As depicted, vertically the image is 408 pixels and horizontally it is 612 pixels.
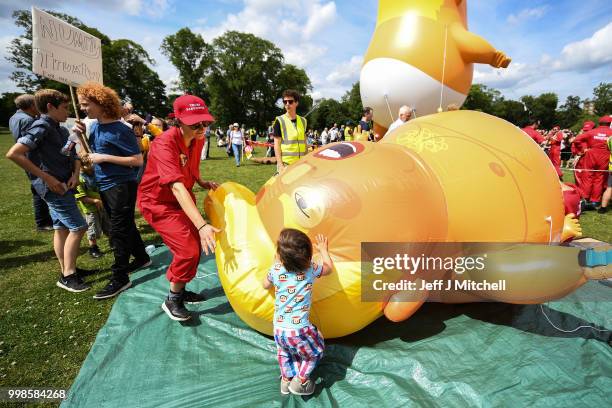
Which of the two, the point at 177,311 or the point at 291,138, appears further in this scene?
the point at 291,138

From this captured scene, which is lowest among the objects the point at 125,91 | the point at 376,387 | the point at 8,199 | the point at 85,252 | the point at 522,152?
the point at 376,387

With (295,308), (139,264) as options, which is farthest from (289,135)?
(295,308)

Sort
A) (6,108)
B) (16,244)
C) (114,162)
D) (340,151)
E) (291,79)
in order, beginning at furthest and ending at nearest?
1. (291,79)
2. (6,108)
3. (16,244)
4. (114,162)
5. (340,151)

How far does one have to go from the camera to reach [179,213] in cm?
288

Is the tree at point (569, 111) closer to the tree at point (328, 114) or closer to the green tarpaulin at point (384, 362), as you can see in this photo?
the tree at point (328, 114)

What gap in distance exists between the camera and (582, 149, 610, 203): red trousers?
24.5ft

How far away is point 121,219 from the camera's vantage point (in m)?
3.49

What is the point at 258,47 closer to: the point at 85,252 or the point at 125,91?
the point at 125,91

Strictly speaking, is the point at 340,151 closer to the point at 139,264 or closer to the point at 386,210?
the point at 386,210

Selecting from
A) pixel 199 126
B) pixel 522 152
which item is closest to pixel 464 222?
pixel 522 152

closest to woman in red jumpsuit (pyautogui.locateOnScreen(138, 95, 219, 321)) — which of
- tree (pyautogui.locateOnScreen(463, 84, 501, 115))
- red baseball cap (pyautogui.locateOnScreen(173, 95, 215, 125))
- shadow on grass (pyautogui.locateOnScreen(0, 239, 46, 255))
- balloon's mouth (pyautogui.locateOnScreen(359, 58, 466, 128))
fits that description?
red baseball cap (pyautogui.locateOnScreen(173, 95, 215, 125))

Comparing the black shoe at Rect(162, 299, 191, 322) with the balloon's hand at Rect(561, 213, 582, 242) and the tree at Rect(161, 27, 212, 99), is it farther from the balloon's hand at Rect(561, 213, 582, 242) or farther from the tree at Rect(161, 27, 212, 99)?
the tree at Rect(161, 27, 212, 99)

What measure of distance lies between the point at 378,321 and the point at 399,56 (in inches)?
150

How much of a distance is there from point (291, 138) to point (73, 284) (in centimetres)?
323
